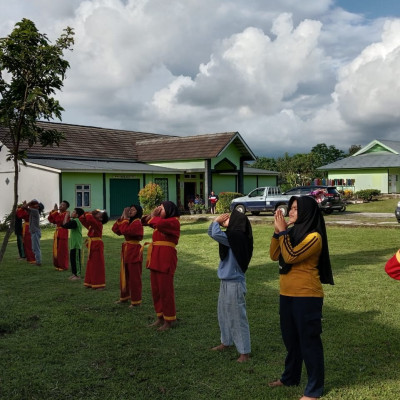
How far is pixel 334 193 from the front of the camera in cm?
2391

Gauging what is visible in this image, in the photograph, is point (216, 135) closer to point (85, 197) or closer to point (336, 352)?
point (85, 197)

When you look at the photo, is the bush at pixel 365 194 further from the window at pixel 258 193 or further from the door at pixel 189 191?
the door at pixel 189 191

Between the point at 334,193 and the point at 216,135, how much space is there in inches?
330

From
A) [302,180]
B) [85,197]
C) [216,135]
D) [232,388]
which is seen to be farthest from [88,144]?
[232,388]

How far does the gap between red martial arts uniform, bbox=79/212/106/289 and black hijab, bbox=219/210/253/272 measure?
3954 mm

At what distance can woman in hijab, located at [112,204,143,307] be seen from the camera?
7.18m

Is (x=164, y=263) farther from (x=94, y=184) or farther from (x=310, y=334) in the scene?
(x=94, y=184)

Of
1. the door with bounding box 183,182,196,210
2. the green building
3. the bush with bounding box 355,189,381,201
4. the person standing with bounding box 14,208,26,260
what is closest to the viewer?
the person standing with bounding box 14,208,26,260

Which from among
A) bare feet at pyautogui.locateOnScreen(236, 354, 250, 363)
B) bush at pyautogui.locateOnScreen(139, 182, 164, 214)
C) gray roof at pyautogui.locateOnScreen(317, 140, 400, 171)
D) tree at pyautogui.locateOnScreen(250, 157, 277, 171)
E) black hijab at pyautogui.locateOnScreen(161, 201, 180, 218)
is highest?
tree at pyautogui.locateOnScreen(250, 157, 277, 171)

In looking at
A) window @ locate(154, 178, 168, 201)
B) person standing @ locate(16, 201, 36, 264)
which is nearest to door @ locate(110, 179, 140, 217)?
window @ locate(154, 178, 168, 201)

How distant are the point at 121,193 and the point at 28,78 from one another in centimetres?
1970

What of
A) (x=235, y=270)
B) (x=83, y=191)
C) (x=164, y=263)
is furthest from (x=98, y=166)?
(x=235, y=270)

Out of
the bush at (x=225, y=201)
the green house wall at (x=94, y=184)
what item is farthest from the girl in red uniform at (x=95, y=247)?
the bush at (x=225, y=201)

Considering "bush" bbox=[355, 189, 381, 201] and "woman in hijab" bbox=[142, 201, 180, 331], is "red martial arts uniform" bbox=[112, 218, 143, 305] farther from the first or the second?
"bush" bbox=[355, 189, 381, 201]
